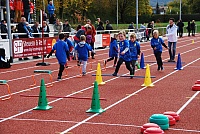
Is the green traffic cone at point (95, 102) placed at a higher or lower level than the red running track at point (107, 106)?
higher

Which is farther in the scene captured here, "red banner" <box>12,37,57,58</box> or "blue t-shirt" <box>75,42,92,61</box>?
"red banner" <box>12,37,57,58</box>

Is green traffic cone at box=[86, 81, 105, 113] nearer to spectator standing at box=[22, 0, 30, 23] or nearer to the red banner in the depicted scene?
the red banner

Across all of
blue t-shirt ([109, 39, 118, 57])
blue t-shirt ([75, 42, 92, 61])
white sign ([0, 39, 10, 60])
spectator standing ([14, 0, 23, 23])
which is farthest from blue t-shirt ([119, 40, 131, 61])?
spectator standing ([14, 0, 23, 23])

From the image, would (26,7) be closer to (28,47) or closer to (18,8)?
(18,8)

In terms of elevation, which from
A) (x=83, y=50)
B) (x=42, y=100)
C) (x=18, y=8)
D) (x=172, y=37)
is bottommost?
(x=42, y=100)

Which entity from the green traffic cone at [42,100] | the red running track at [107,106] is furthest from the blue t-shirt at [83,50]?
the green traffic cone at [42,100]

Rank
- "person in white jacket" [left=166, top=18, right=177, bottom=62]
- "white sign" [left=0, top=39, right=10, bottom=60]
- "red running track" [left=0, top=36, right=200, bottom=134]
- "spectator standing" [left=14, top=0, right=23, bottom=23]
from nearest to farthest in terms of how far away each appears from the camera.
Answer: "red running track" [left=0, top=36, right=200, bottom=134] < "person in white jacket" [left=166, top=18, right=177, bottom=62] < "white sign" [left=0, top=39, right=10, bottom=60] < "spectator standing" [left=14, top=0, right=23, bottom=23]

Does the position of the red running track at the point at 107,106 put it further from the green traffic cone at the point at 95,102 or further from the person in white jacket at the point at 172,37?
the person in white jacket at the point at 172,37

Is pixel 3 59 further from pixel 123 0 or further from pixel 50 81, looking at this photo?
pixel 123 0

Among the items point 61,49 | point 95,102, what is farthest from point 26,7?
point 95,102

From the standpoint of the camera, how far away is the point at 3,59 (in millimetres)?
18891

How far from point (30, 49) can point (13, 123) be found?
14.1 m

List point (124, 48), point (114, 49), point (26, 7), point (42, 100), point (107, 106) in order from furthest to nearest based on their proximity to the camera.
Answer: point (26, 7) → point (114, 49) → point (124, 48) → point (107, 106) → point (42, 100)

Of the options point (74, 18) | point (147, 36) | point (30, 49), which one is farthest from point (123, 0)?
point (30, 49)
